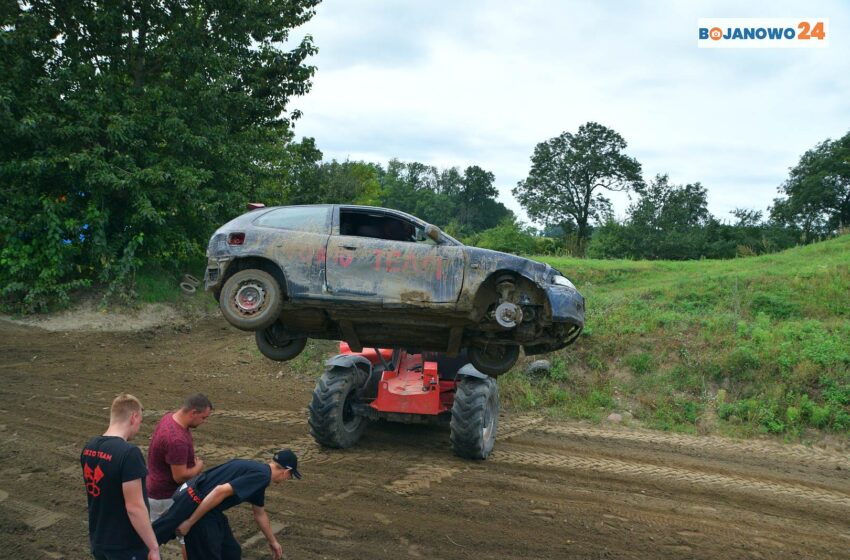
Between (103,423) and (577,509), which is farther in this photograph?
(103,423)

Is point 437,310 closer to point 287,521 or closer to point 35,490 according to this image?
point 287,521

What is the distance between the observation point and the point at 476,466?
9055mm

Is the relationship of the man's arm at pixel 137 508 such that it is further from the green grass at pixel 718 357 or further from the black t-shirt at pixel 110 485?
the green grass at pixel 718 357

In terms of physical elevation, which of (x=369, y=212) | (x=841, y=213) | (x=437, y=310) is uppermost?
(x=841, y=213)

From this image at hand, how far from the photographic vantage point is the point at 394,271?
6270 mm

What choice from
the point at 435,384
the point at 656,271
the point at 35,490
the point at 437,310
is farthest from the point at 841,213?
the point at 35,490

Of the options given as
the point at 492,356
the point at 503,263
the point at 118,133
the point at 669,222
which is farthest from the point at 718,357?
the point at 669,222

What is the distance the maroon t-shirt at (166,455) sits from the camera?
4.96 metres

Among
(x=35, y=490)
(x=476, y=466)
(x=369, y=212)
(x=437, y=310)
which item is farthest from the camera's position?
(x=476, y=466)

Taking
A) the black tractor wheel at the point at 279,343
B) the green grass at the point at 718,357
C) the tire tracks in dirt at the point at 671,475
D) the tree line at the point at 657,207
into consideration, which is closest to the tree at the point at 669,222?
the tree line at the point at 657,207

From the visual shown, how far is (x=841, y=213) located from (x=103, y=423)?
40.2 m

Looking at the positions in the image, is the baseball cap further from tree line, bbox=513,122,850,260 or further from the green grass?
tree line, bbox=513,122,850,260

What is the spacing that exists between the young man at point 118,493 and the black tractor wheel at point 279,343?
A: 2879 mm

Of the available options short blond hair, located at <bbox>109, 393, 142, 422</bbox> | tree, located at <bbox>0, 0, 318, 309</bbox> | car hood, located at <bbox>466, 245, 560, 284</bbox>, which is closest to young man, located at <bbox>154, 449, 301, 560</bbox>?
short blond hair, located at <bbox>109, 393, 142, 422</bbox>
